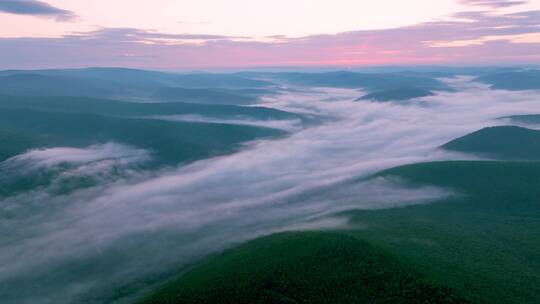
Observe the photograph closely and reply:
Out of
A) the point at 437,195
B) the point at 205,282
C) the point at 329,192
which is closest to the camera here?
the point at 205,282

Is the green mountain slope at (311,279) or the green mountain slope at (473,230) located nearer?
the green mountain slope at (311,279)

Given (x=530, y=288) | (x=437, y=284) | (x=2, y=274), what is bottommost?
(x=2, y=274)

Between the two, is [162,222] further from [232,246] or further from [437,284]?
[437,284]

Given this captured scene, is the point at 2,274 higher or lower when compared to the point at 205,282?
lower

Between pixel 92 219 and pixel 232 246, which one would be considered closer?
pixel 232 246

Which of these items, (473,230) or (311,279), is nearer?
(311,279)

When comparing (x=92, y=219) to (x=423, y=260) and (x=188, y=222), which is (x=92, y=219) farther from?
(x=423, y=260)

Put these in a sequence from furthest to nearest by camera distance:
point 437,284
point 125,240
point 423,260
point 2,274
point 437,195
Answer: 1. point 437,195
2. point 125,240
3. point 2,274
4. point 423,260
5. point 437,284

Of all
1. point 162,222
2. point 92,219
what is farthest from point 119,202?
point 162,222

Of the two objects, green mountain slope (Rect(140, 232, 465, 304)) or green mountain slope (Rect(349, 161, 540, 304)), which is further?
green mountain slope (Rect(349, 161, 540, 304))

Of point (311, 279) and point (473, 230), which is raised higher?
point (311, 279)
